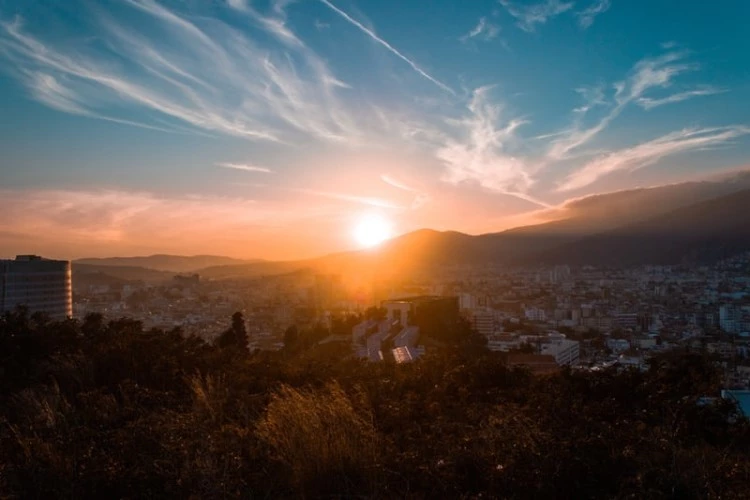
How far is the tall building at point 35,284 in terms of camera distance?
24625mm

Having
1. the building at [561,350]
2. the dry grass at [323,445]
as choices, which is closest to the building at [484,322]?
the building at [561,350]

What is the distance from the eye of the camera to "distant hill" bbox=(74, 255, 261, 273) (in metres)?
90.1

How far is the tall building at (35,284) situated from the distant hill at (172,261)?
211 feet

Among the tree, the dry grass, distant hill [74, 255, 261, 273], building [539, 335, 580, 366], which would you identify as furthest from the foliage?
distant hill [74, 255, 261, 273]

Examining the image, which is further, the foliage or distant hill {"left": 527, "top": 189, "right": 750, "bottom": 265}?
distant hill {"left": 527, "top": 189, "right": 750, "bottom": 265}

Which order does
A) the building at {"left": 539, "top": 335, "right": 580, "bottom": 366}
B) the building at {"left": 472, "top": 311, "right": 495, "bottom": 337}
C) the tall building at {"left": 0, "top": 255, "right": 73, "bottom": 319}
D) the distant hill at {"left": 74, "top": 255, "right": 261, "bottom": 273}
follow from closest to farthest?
the building at {"left": 539, "top": 335, "right": 580, "bottom": 366} < the tall building at {"left": 0, "top": 255, "right": 73, "bottom": 319} < the building at {"left": 472, "top": 311, "right": 495, "bottom": 337} < the distant hill at {"left": 74, "top": 255, "right": 261, "bottom": 273}

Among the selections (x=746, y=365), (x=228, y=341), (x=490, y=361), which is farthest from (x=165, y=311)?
(x=490, y=361)

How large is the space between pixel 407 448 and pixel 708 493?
1.64 meters

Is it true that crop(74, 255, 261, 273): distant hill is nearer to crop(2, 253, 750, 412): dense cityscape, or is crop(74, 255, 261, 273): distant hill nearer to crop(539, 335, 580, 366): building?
crop(2, 253, 750, 412): dense cityscape

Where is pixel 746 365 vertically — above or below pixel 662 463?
below

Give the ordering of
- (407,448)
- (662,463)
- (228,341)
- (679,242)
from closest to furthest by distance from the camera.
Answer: (662,463) < (407,448) < (228,341) < (679,242)

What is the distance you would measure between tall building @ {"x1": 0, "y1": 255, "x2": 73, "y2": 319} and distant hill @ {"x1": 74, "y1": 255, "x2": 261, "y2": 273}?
64359mm

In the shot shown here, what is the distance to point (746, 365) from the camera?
1327cm

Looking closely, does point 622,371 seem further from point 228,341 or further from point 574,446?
point 228,341
